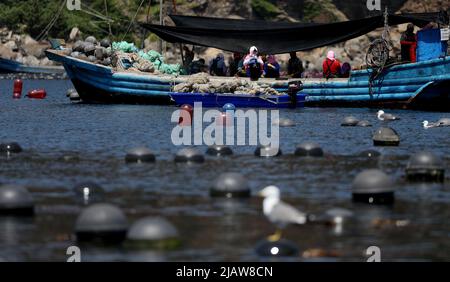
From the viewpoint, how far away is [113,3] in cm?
13400

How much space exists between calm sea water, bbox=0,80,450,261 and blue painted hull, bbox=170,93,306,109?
406 inches

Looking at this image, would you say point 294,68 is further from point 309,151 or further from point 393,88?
point 309,151

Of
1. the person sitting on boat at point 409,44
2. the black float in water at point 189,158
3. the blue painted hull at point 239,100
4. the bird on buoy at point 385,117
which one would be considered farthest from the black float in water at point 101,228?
the person sitting on boat at point 409,44

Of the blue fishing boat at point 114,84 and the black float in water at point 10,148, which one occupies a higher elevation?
the blue fishing boat at point 114,84

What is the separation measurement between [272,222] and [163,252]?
2421mm

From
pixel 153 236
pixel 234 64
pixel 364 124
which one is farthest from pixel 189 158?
pixel 234 64

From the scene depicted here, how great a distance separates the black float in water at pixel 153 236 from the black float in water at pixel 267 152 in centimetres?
1173

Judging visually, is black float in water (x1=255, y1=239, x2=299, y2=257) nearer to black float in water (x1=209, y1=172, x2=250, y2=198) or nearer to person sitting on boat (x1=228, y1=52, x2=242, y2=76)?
black float in water (x1=209, y1=172, x2=250, y2=198)

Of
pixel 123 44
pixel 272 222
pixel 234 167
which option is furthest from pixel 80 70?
pixel 272 222

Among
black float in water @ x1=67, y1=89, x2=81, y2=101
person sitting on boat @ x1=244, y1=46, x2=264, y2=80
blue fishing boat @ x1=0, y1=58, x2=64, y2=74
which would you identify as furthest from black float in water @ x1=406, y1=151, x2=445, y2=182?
blue fishing boat @ x1=0, y1=58, x2=64, y2=74

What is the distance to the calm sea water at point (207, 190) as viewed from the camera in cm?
1700

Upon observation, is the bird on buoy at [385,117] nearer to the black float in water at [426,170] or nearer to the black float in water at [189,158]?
the black float in water at [189,158]

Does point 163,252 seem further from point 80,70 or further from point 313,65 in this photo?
point 313,65

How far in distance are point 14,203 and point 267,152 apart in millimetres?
10182
